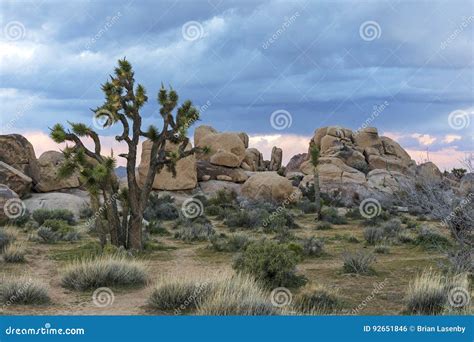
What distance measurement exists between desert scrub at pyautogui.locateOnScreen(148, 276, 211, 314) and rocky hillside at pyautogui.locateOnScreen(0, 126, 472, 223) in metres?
5.47

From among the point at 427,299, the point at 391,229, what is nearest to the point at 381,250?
the point at 391,229

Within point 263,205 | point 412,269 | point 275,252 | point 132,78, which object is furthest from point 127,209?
point 263,205

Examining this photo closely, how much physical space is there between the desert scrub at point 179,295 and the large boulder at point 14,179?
22.3 metres

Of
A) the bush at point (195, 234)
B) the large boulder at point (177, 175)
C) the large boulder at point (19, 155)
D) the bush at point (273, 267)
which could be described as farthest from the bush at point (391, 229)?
the large boulder at point (19, 155)

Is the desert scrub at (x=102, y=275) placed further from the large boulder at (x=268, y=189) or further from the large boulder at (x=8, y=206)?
the large boulder at (x=268, y=189)

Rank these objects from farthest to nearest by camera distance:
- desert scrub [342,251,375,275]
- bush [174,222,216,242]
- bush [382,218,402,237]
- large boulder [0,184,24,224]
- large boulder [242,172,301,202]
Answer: large boulder [242,172,301,202] → large boulder [0,184,24,224] → bush [382,218,402,237] → bush [174,222,216,242] → desert scrub [342,251,375,275]

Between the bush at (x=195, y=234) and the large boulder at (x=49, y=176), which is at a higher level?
the large boulder at (x=49, y=176)

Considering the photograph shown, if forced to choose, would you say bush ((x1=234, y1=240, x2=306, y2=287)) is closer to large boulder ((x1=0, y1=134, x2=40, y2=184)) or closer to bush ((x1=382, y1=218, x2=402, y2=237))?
bush ((x1=382, y1=218, x2=402, y2=237))

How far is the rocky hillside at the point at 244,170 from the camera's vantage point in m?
29.8

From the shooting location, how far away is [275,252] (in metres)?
11.2

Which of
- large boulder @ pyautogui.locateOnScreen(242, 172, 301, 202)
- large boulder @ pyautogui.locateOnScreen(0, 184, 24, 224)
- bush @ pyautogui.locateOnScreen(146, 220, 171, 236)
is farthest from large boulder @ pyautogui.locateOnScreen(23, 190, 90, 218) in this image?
large boulder @ pyautogui.locateOnScreen(242, 172, 301, 202)

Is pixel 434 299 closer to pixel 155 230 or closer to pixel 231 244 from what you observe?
pixel 231 244

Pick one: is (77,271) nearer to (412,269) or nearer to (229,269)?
(229,269)

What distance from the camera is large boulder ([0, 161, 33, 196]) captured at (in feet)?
93.9
